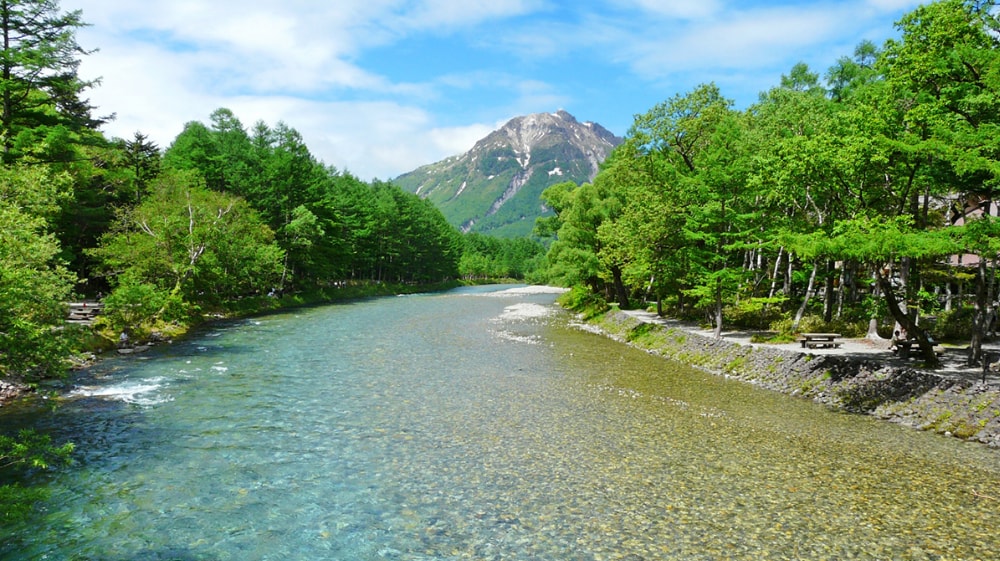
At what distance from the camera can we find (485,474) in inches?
515

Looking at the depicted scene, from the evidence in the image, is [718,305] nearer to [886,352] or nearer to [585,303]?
[886,352]

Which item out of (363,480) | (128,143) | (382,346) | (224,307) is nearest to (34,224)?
(363,480)

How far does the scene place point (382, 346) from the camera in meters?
33.1

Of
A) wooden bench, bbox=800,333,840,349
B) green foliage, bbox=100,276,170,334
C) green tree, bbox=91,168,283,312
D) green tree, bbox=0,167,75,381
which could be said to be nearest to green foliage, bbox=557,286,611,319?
wooden bench, bbox=800,333,840,349

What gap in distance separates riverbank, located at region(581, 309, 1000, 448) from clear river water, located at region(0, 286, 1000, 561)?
1085mm

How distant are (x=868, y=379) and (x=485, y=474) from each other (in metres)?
15.9

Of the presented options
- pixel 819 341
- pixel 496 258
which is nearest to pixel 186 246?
pixel 819 341

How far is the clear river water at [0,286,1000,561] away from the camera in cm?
980

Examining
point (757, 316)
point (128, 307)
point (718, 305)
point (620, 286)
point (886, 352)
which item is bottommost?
point (886, 352)

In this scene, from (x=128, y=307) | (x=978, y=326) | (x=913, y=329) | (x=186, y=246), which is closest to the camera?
(x=978, y=326)

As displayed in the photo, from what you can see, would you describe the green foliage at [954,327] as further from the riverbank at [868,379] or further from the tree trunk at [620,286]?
the tree trunk at [620,286]

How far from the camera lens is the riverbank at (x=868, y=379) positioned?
52.3 ft

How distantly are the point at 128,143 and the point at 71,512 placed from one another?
55.8 meters

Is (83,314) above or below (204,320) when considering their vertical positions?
above
